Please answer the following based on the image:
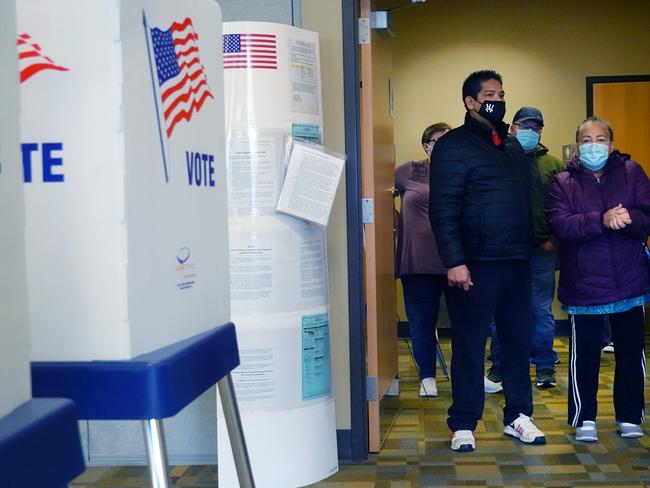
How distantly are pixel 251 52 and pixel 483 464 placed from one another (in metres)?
1.68

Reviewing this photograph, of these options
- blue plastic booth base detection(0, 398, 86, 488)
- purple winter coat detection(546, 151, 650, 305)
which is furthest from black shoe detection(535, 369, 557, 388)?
blue plastic booth base detection(0, 398, 86, 488)

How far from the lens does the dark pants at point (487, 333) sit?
3355mm

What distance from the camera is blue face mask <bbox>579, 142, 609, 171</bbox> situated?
3.41 meters

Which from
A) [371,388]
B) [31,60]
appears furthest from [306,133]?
[31,60]

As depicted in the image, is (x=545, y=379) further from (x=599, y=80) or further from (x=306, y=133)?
(x=599, y=80)

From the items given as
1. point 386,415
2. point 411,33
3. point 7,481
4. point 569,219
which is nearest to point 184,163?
point 7,481

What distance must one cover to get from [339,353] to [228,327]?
199cm

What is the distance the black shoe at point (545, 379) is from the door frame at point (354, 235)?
165 centimetres

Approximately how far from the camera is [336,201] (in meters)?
3.22

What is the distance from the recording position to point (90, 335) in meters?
0.98

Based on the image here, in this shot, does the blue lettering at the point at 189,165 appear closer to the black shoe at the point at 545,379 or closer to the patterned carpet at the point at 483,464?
the patterned carpet at the point at 483,464

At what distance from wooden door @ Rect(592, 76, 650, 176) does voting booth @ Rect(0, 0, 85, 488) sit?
624 cm

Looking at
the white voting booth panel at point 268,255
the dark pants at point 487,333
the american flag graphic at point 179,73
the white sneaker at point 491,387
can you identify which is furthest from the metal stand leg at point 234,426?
the white sneaker at point 491,387

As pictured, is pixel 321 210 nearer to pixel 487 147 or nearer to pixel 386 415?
A: pixel 487 147
